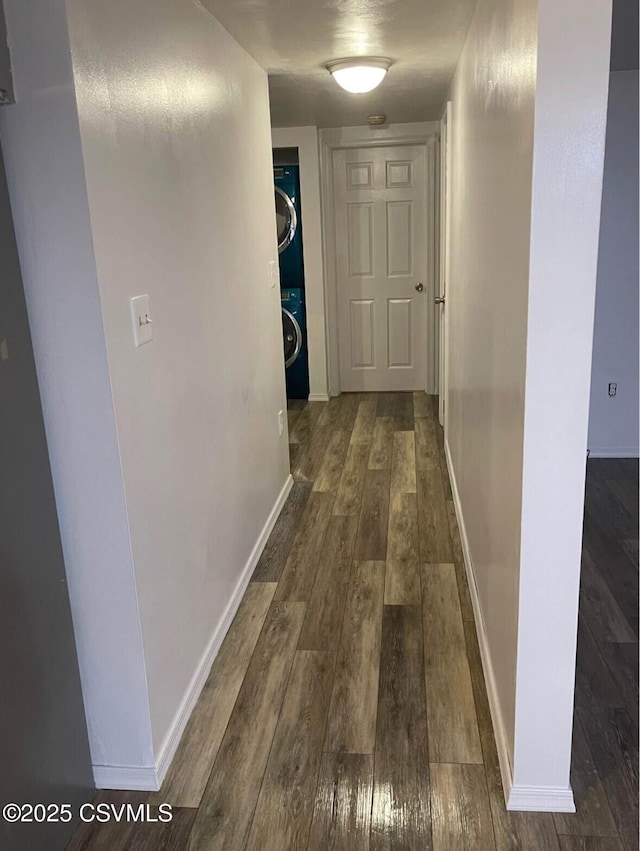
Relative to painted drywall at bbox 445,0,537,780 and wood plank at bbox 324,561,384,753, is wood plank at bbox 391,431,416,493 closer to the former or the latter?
painted drywall at bbox 445,0,537,780

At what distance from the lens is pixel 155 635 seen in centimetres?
181

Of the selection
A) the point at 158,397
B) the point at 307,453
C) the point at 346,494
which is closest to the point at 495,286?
the point at 158,397

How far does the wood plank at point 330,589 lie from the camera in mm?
2426

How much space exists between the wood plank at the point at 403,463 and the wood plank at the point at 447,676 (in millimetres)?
948

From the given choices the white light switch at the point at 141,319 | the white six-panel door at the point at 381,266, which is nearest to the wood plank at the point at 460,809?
the white light switch at the point at 141,319

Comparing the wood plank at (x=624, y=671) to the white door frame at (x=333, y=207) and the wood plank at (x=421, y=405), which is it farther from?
the white door frame at (x=333, y=207)

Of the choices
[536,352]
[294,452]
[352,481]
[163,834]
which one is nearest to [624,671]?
[536,352]

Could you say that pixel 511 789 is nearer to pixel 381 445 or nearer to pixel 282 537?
pixel 282 537

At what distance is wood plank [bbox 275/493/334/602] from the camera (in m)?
2.76

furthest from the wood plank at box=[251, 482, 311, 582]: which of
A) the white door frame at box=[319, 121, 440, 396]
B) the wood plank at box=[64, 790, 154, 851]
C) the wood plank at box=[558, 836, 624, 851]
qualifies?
the white door frame at box=[319, 121, 440, 396]

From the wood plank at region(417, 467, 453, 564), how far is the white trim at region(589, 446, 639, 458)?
963 mm

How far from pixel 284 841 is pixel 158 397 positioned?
1110 millimetres

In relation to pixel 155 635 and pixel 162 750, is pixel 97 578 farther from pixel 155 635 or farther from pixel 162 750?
pixel 162 750

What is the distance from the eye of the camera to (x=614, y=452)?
411 cm
